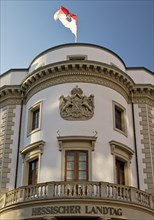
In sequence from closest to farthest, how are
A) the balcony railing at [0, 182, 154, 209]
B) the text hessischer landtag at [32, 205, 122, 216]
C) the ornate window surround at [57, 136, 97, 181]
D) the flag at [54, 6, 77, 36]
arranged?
the text hessischer landtag at [32, 205, 122, 216] → the balcony railing at [0, 182, 154, 209] → the ornate window surround at [57, 136, 97, 181] → the flag at [54, 6, 77, 36]

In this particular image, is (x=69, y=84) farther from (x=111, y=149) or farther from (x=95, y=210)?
(x=95, y=210)

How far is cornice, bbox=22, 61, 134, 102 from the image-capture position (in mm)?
28594

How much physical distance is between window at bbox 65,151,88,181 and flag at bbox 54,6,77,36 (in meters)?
12.9

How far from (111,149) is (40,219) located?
7027 mm

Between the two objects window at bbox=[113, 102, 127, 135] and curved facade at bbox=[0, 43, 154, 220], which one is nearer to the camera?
curved facade at bbox=[0, 43, 154, 220]

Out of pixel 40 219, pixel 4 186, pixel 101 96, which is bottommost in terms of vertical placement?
pixel 40 219

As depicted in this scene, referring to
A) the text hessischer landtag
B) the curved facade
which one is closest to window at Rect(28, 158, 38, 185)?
the curved facade

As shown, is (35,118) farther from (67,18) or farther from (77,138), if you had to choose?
(67,18)

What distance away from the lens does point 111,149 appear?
26.5 m

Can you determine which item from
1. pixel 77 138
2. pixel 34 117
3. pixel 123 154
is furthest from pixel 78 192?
pixel 34 117

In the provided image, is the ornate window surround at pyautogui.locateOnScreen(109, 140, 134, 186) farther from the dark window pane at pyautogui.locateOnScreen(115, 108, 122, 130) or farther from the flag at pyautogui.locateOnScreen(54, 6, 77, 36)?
the flag at pyautogui.locateOnScreen(54, 6, 77, 36)

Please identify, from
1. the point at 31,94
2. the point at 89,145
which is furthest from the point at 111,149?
the point at 31,94

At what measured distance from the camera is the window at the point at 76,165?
25237 millimetres

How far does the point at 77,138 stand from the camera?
85.3 ft
